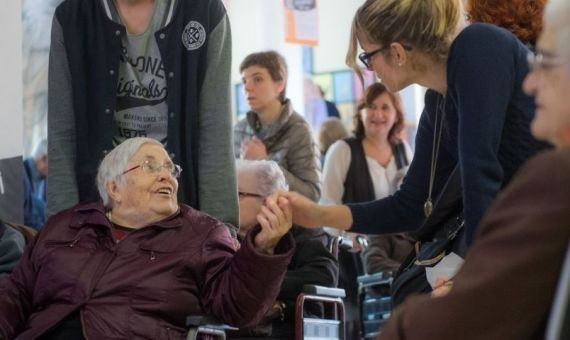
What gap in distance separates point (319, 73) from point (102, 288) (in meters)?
6.93

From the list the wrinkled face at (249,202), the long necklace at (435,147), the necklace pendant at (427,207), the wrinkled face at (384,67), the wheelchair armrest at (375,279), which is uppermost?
the wrinkled face at (384,67)

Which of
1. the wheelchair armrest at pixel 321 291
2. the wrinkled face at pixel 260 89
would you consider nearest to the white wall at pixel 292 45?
the wrinkled face at pixel 260 89

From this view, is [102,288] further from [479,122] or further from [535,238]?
[535,238]

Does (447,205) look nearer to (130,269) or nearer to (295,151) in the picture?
(130,269)

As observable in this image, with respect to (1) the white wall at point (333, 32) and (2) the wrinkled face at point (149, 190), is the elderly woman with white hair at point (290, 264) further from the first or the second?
(1) the white wall at point (333, 32)

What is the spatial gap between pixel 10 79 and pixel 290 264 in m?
1.56

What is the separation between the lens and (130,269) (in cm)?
342

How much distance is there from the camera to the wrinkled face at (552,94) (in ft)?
4.86

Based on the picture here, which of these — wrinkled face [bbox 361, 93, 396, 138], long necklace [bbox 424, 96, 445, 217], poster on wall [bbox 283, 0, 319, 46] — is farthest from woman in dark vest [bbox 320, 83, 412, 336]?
long necklace [bbox 424, 96, 445, 217]

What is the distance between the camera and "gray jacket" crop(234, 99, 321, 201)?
208 inches

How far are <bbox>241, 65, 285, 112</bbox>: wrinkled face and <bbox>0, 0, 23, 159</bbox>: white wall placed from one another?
1.21 metres

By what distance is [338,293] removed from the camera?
3.98 metres

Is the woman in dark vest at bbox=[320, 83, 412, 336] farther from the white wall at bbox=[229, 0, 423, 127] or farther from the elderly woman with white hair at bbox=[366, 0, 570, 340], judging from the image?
the elderly woman with white hair at bbox=[366, 0, 570, 340]

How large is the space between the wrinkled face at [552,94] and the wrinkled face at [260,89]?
4059mm
